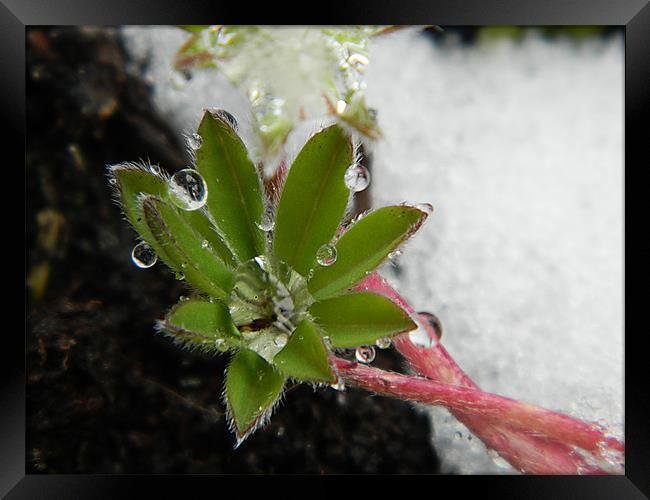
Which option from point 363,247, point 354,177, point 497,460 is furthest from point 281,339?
point 497,460

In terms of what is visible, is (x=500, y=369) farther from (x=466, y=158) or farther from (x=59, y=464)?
(x=59, y=464)

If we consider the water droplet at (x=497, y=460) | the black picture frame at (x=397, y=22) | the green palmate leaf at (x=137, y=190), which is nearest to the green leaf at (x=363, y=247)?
the green palmate leaf at (x=137, y=190)

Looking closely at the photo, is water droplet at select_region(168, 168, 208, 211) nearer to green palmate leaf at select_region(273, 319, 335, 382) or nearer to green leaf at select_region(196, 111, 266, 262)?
green leaf at select_region(196, 111, 266, 262)

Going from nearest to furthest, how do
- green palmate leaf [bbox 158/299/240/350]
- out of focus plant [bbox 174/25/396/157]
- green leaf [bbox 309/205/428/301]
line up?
green palmate leaf [bbox 158/299/240/350] → green leaf [bbox 309/205/428/301] → out of focus plant [bbox 174/25/396/157]

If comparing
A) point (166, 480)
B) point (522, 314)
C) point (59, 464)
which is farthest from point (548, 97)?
point (59, 464)

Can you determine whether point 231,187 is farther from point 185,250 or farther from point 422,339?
point 422,339

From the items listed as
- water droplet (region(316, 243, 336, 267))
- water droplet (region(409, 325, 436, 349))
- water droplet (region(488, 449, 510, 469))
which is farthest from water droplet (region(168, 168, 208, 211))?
water droplet (region(488, 449, 510, 469))
